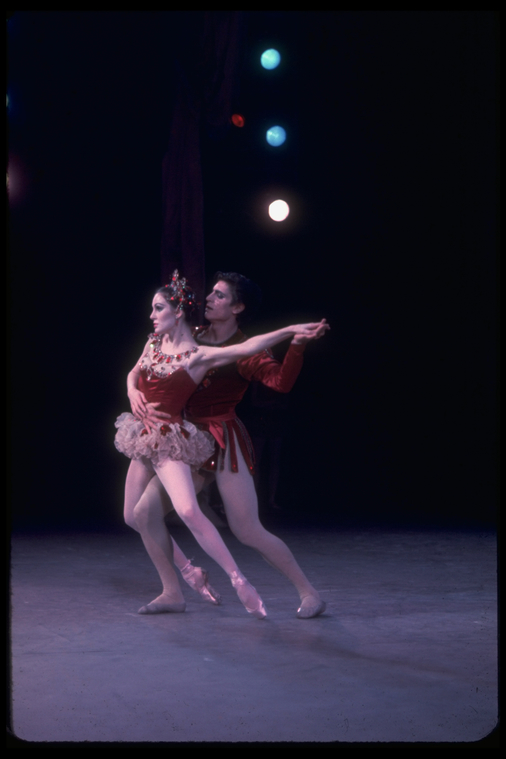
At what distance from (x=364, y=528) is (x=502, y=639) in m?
4.35

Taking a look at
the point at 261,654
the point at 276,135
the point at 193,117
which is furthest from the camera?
the point at 276,135

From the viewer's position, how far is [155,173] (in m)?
7.57

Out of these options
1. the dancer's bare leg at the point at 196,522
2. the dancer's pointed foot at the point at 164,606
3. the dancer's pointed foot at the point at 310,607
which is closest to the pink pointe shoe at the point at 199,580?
the dancer's pointed foot at the point at 164,606

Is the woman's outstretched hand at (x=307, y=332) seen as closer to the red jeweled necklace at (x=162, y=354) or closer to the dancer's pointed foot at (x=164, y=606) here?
the red jeweled necklace at (x=162, y=354)

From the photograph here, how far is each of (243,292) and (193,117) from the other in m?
→ 2.94

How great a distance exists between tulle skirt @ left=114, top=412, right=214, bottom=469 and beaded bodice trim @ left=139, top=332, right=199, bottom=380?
25 centimetres

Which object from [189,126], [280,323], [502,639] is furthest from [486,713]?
[280,323]

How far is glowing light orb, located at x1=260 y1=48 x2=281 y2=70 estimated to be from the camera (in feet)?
23.4

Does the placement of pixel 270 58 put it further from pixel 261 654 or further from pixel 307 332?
pixel 261 654

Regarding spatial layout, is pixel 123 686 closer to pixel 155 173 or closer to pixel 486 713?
pixel 486 713

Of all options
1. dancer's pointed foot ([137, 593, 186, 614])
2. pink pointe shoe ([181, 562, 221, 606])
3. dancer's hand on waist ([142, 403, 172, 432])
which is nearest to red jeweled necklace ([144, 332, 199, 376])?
dancer's hand on waist ([142, 403, 172, 432])

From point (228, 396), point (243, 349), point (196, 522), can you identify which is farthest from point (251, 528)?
point (243, 349)

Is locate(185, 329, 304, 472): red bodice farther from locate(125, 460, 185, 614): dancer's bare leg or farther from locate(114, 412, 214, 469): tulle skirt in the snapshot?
locate(125, 460, 185, 614): dancer's bare leg

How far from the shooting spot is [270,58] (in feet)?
23.5
